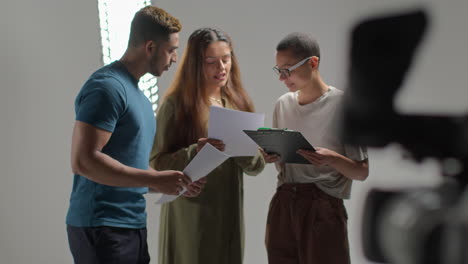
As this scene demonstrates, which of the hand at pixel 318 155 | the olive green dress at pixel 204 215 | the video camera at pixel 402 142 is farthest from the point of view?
the olive green dress at pixel 204 215

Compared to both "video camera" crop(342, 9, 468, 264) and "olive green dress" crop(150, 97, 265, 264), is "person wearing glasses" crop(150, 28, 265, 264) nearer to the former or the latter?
"olive green dress" crop(150, 97, 265, 264)

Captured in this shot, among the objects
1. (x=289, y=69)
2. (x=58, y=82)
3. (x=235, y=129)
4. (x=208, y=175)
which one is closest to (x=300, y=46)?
(x=289, y=69)

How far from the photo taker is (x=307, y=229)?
1.68 m

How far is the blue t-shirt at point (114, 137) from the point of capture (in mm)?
1318

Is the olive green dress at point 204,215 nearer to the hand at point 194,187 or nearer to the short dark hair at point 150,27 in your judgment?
the hand at point 194,187

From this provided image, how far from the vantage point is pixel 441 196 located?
30 cm

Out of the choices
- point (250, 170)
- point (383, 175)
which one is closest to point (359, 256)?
point (383, 175)

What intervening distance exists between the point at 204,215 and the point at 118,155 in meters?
0.56

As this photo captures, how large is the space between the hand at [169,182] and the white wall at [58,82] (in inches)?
42.9

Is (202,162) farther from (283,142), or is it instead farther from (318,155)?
(318,155)

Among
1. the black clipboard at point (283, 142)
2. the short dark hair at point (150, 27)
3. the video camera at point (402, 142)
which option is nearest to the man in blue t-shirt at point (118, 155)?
the short dark hair at point (150, 27)

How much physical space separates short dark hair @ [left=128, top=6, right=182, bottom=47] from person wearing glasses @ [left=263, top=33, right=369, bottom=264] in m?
0.43

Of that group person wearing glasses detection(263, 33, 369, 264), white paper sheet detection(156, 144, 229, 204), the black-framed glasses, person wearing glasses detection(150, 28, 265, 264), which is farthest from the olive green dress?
the black-framed glasses

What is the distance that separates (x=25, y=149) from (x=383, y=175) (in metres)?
2.55
